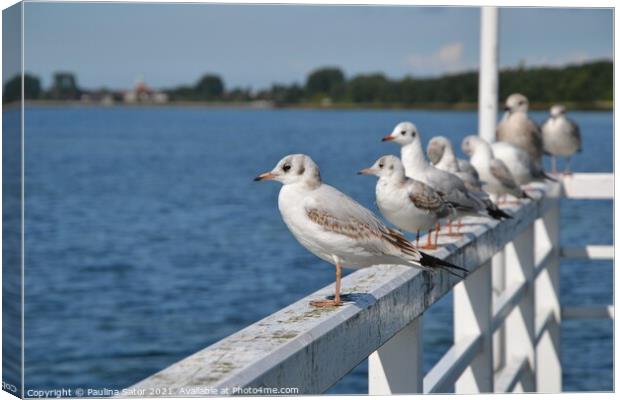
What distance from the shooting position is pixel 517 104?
990 centimetres

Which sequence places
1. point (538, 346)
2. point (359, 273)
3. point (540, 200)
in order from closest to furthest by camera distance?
1. point (359, 273)
2. point (540, 200)
3. point (538, 346)

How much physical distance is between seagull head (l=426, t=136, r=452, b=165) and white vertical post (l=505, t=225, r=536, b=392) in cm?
166

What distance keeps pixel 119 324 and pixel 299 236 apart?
935 inches

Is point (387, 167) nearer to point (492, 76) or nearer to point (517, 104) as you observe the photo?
point (492, 76)

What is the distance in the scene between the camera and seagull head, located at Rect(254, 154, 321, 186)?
13.3 feet

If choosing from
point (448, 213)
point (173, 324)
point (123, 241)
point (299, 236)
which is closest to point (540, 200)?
point (448, 213)

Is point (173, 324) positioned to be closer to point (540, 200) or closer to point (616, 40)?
point (540, 200)

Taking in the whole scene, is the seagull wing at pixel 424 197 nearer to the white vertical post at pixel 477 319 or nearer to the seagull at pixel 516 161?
the white vertical post at pixel 477 319

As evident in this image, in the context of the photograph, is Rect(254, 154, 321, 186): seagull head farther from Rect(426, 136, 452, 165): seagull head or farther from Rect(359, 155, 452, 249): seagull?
Rect(426, 136, 452, 165): seagull head

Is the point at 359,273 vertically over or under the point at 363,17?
under

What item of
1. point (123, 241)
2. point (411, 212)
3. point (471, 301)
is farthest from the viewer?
point (123, 241)

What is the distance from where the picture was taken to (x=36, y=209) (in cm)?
4559

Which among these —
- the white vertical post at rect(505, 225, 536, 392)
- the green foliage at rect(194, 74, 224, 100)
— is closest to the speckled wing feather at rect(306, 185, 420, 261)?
the white vertical post at rect(505, 225, 536, 392)

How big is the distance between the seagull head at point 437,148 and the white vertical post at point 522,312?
1661 millimetres
